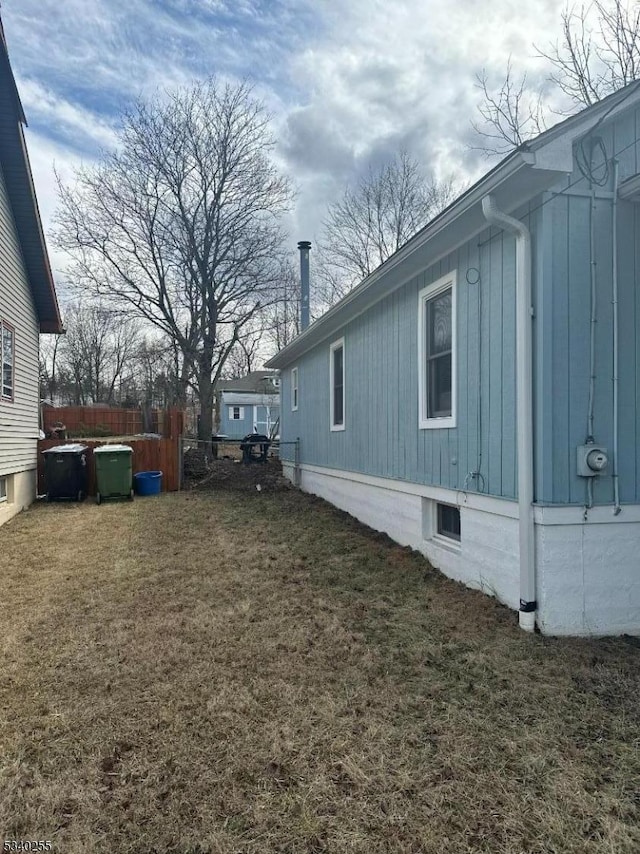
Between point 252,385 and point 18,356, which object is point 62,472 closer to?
point 18,356

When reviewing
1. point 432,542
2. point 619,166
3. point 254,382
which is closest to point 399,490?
point 432,542

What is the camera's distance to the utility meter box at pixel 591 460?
12.2 ft

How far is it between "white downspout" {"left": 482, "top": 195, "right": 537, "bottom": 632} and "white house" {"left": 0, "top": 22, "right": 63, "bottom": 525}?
6548mm

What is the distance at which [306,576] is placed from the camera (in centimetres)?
518

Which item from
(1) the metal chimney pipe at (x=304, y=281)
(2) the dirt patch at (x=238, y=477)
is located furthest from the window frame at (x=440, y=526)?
(1) the metal chimney pipe at (x=304, y=281)

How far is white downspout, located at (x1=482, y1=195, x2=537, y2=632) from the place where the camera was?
147 inches

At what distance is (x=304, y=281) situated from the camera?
1723 cm

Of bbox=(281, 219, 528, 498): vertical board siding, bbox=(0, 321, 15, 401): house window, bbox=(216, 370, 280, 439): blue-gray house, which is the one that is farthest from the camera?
bbox=(216, 370, 280, 439): blue-gray house

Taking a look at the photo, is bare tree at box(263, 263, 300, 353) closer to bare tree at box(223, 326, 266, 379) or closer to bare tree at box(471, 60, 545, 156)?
bare tree at box(471, 60, 545, 156)

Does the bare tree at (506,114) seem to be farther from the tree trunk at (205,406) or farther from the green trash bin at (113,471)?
the tree trunk at (205,406)

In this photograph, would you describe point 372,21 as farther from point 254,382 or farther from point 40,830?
point 254,382

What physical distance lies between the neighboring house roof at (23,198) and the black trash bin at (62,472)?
2.54 metres

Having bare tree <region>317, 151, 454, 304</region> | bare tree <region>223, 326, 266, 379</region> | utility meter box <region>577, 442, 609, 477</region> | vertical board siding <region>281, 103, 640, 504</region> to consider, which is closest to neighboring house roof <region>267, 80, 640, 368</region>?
vertical board siding <region>281, 103, 640, 504</region>

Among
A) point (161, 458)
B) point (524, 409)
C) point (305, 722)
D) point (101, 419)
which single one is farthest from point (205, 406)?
point (305, 722)
